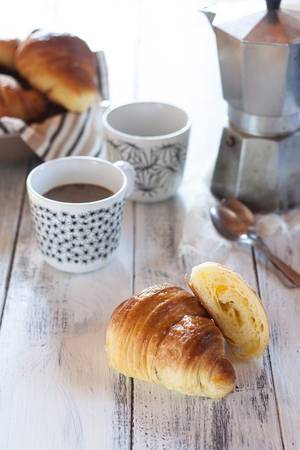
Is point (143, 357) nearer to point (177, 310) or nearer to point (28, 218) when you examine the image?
point (177, 310)

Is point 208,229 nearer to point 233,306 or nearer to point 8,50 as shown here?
point 233,306

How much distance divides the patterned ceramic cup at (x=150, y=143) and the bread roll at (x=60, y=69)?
2.2 inches

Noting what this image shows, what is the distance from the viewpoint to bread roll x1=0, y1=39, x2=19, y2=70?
1.12 metres

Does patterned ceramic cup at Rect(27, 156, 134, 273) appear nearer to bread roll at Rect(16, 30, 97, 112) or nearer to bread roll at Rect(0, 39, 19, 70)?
bread roll at Rect(16, 30, 97, 112)

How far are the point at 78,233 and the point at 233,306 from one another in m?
0.22

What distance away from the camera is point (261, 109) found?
97 cm

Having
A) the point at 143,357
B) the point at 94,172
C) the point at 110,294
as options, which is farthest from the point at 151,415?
the point at 94,172

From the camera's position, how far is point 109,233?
3.01 feet

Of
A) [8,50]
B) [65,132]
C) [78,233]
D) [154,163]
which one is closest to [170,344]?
[78,233]

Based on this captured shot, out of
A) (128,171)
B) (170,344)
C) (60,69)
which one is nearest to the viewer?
(170,344)

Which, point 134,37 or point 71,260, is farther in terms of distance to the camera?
point 134,37

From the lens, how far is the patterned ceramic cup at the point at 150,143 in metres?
1.01

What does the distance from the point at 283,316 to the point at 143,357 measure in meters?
0.21

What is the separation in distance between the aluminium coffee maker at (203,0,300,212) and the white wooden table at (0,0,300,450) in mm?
73
